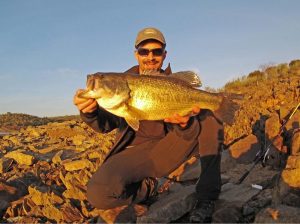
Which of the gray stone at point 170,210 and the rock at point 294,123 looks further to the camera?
the rock at point 294,123

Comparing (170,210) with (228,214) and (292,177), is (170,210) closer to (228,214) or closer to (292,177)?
(228,214)

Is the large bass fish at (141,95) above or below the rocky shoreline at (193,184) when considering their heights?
above

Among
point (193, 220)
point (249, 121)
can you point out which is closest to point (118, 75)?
point (193, 220)

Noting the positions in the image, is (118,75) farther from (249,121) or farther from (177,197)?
(249,121)

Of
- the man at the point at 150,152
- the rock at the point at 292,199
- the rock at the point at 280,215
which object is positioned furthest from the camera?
the man at the point at 150,152

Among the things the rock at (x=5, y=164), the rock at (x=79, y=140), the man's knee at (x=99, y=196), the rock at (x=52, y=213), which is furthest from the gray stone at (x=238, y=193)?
the rock at (x=79, y=140)

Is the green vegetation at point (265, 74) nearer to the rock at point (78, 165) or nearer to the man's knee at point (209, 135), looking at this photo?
the rock at point (78, 165)

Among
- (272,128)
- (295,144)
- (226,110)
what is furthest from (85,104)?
(272,128)
